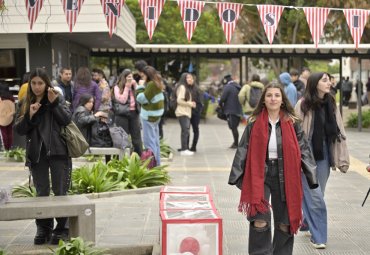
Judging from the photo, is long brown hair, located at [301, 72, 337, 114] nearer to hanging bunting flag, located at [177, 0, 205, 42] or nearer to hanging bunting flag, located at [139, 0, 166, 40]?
hanging bunting flag, located at [139, 0, 166, 40]

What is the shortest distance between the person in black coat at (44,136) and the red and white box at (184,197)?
1.26 m

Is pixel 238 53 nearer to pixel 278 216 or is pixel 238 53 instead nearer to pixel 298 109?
pixel 298 109

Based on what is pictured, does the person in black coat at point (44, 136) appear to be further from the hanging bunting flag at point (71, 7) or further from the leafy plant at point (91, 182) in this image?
the hanging bunting flag at point (71, 7)

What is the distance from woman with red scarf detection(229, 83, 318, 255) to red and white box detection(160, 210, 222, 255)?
477 mm

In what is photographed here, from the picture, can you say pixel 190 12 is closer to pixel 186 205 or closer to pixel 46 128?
pixel 46 128

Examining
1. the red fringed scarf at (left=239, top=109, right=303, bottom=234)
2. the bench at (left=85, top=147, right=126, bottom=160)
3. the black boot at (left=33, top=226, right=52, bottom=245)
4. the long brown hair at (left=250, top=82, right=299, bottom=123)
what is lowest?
the black boot at (left=33, top=226, right=52, bottom=245)

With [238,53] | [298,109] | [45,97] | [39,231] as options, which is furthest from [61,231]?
[238,53]

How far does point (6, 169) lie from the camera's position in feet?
41.4

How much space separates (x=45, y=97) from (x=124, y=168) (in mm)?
3712

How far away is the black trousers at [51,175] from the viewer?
23.1ft

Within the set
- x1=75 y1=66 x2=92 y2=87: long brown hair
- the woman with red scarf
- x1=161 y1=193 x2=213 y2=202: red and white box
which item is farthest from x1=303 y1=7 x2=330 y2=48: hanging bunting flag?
x1=161 y1=193 x2=213 y2=202: red and white box

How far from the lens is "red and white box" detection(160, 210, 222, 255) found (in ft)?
17.5

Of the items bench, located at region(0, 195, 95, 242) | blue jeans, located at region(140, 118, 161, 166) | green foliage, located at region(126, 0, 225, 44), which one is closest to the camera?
bench, located at region(0, 195, 95, 242)

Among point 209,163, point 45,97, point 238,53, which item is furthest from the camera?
point 238,53
